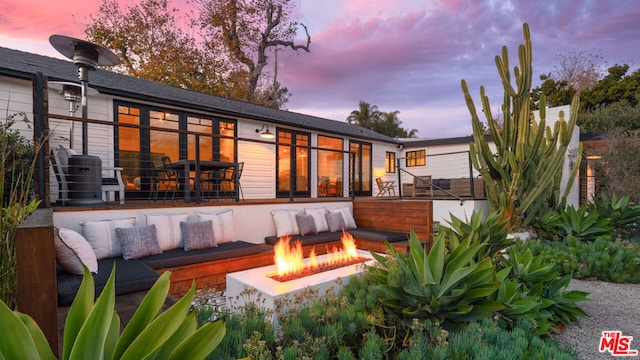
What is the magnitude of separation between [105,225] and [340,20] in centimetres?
1071

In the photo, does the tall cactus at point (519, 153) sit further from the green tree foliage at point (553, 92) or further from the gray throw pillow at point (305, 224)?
the green tree foliage at point (553, 92)

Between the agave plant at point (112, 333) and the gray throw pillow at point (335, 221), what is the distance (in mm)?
4813

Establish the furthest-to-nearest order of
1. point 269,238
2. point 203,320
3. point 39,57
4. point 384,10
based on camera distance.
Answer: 1. point 384,10
2. point 39,57
3. point 269,238
4. point 203,320

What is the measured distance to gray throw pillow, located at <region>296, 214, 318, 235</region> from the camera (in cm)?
530

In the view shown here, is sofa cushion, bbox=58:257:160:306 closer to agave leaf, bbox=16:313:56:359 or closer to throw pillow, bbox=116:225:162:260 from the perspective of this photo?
throw pillow, bbox=116:225:162:260

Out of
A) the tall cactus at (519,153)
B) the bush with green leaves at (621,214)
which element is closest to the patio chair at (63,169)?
the tall cactus at (519,153)

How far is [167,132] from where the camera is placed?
23.3ft

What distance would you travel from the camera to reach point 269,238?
16.6ft

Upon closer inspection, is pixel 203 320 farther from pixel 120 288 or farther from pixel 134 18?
pixel 134 18

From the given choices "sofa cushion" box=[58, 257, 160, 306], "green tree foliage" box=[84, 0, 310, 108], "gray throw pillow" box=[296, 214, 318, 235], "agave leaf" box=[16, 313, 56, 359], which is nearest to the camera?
"agave leaf" box=[16, 313, 56, 359]

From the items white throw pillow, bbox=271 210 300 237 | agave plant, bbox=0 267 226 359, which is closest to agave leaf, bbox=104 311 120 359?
Result: agave plant, bbox=0 267 226 359

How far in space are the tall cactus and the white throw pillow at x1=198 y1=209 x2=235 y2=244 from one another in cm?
478

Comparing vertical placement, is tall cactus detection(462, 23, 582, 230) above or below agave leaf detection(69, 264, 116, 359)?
above

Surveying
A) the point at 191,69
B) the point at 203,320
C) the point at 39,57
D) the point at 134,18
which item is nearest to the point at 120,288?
the point at 203,320
